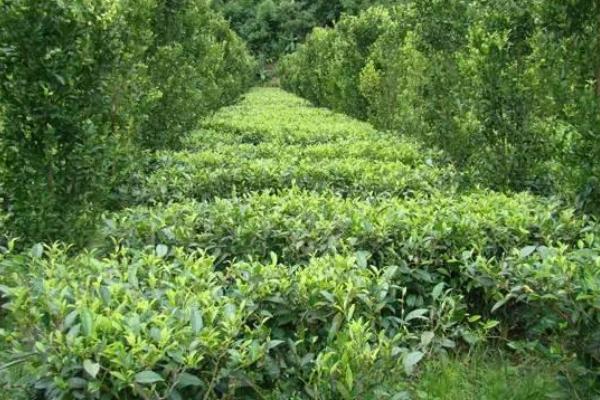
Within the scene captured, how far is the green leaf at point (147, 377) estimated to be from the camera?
7.44ft

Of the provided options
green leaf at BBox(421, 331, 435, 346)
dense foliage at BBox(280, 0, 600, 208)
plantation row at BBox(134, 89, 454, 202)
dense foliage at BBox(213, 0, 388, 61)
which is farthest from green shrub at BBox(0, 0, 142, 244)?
dense foliage at BBox(213, 0, 388, 61)

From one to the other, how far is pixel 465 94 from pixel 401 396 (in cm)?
556

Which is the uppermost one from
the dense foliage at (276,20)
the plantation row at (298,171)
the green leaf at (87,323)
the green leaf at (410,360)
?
the green leaf at (87,323)

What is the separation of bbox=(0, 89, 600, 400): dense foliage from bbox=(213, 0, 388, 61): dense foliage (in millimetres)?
42448

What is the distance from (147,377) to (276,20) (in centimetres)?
4825

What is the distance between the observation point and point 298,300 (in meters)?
3.12

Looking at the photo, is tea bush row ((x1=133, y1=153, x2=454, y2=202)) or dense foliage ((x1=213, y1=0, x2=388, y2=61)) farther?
dense foliage ((x1=213, y1=0, x2=388, y2=61))

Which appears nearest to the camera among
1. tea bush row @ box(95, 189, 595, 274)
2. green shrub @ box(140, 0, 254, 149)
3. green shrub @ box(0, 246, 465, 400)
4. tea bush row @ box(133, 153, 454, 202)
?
green shrub @ box(0, 246, 465, 400)

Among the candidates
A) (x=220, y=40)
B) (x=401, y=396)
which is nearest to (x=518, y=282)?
(x=401, y=396)

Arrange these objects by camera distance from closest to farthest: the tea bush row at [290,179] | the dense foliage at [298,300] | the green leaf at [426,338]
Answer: the dense foliage at [298,300], the green leaf at [426,338], the tea bush row at [290,179]

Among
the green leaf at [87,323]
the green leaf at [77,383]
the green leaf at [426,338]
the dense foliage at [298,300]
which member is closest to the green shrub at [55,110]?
the dense foliage at [298,300]

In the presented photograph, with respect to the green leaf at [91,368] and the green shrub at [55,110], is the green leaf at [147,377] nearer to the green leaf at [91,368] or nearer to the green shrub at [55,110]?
the green leaf at [91,368]

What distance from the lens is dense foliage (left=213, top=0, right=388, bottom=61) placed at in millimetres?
46969

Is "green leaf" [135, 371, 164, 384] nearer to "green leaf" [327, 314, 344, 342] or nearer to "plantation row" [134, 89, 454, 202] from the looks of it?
"green leaf" [327, 314, 344, 342]
